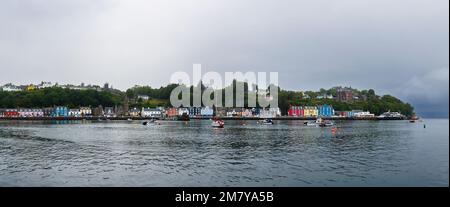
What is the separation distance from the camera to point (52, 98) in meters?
186

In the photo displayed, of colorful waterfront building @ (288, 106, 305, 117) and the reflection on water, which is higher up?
colorful waterfront building @ (288, 106, 305, 117)

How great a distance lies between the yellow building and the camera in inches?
7330


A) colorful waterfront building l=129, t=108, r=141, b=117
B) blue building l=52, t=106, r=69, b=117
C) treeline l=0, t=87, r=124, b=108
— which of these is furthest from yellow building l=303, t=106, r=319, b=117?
blue building l=52, t=106, r=69, b=117

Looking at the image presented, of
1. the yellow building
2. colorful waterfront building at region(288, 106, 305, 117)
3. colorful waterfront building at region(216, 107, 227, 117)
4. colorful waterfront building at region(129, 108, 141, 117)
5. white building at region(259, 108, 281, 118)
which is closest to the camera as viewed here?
white building at region(259, 108, 281, 118)

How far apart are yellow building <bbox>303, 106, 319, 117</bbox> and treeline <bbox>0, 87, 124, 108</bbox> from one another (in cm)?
9367

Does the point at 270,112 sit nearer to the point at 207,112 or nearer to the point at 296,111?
the point at 296,111

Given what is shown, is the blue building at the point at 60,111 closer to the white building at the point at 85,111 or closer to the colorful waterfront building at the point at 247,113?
the white building at the point at 85,111

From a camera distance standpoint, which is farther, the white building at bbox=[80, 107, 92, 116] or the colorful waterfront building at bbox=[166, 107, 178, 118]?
the colorful waterfront building at bbox=[166, 107, 178, 118]

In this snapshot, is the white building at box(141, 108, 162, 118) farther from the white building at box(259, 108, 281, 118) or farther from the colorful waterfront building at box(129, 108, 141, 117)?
the white building at box(259, 108, 281, 118)

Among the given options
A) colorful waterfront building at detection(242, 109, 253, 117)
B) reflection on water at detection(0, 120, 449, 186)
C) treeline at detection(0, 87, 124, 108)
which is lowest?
reflection on water at detection(0, 120, 449, 186)

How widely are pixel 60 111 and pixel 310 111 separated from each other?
115 m

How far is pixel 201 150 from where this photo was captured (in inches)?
1410

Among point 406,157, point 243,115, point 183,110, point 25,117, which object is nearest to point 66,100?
point 25,117
